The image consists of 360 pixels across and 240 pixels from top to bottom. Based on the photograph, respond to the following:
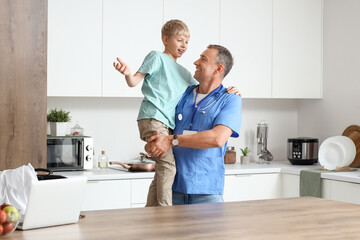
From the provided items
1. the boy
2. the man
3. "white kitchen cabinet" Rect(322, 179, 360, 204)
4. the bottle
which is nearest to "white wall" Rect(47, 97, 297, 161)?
the bottle

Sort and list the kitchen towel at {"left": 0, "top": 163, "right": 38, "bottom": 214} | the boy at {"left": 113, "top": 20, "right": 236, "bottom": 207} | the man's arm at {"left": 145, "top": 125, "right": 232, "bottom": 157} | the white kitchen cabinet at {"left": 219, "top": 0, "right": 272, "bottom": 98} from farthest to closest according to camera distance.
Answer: the white kitchen cabinet at {"left": 219, "top": 0, "right": 272, "bottom": 98}, the boy at {"left": 113, "top": 20, "right": 236, "bottom": 207}, the man's arm at {"left": 145, "top": 125, "right": 232, "bottom": 157}, the kitchen towel at {"left": 0, "top": 163, "right": 38, "bottom": 214}

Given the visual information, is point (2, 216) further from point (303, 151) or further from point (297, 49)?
point (297, 49)

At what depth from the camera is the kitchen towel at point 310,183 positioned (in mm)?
4211

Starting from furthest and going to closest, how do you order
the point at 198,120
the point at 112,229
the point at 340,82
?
the point at 340,82 < the point at 198,120 < the point at 112,229

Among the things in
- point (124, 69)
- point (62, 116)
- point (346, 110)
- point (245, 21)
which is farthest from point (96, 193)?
point (346, 110)

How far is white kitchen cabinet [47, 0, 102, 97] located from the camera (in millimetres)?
4082

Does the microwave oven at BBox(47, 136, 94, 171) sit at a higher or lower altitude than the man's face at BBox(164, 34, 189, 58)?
lower

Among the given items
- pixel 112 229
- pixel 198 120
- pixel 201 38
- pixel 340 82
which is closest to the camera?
pixel 112 229

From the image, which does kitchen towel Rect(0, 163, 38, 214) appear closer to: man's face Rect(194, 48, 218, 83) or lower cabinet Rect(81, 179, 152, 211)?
man's face Rect(194, 48, 218, 83)

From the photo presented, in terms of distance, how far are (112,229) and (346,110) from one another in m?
3.33

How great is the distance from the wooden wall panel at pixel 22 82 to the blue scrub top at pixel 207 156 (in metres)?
1.06

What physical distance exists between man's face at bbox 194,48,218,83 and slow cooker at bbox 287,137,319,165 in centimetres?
213

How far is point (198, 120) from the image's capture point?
9.11 feet

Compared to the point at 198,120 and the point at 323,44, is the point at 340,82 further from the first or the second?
the point at 198,120
